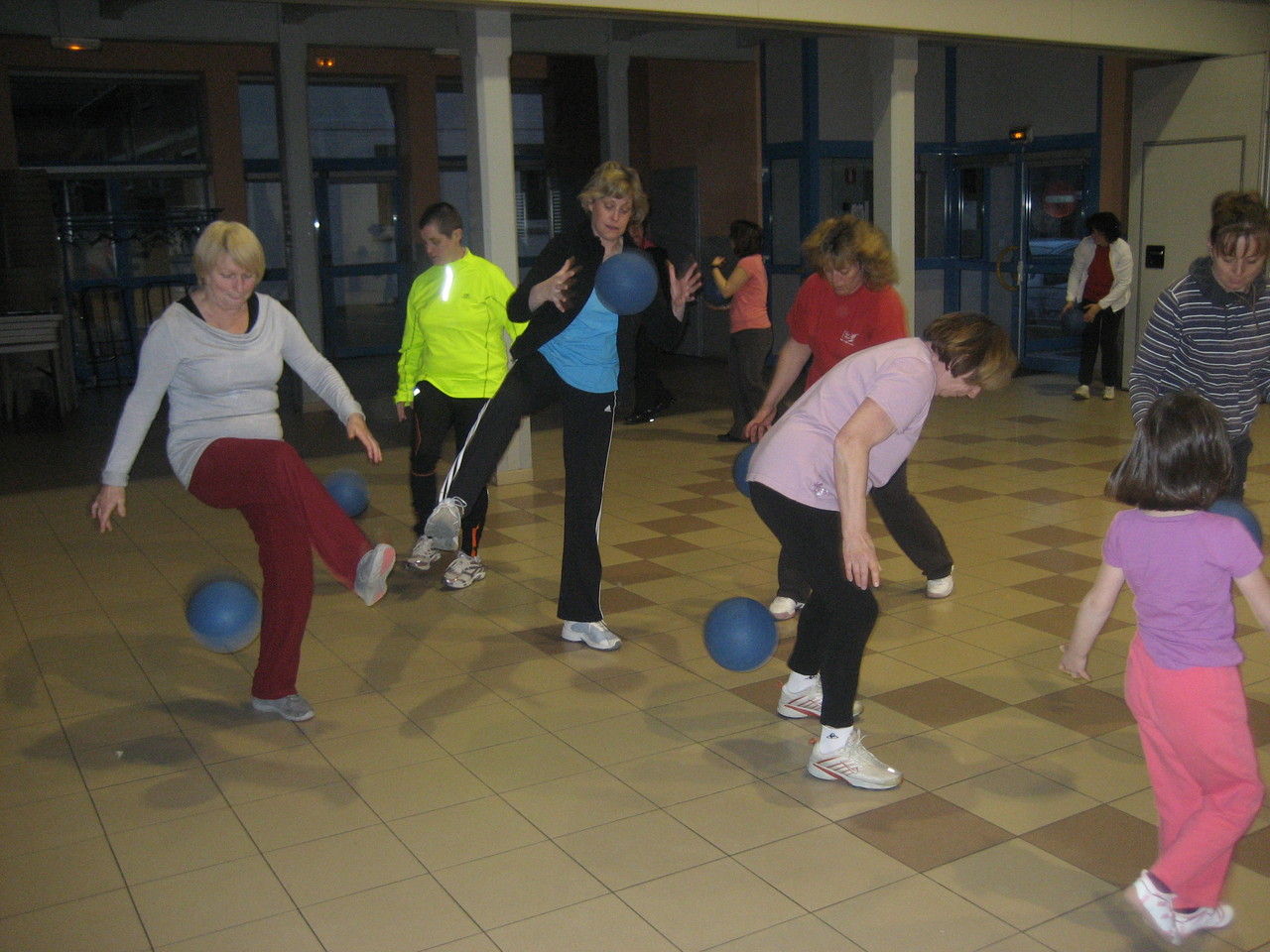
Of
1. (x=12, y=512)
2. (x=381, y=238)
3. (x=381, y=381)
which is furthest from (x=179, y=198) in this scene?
(x=12, y=512)

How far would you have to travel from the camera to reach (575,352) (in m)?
4.48

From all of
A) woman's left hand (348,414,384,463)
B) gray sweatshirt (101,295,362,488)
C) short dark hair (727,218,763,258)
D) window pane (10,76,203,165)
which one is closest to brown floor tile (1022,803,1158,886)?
woman's left hand (348,414,384,463)

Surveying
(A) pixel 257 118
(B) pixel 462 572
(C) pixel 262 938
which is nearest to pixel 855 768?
(C) pixel 262 938

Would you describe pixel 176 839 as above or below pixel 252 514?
below

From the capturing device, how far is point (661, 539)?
261 inches

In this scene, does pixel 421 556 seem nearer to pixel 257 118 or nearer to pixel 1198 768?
pixel 1198 768

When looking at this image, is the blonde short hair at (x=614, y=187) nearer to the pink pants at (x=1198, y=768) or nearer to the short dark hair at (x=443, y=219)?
the short dark hair at (x=443, y=219)

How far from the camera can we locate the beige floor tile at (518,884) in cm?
300

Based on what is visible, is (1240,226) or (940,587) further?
(940,587)

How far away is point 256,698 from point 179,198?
12.5 meters

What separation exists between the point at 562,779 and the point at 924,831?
108cm

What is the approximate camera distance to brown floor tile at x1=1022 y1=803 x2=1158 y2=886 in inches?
123

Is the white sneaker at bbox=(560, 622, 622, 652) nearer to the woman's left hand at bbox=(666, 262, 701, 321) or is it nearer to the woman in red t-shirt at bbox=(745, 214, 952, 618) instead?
the woman in red t-shirt at bbox=(745, 214, 952, 618)

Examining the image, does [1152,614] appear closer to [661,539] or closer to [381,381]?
[661,539]
